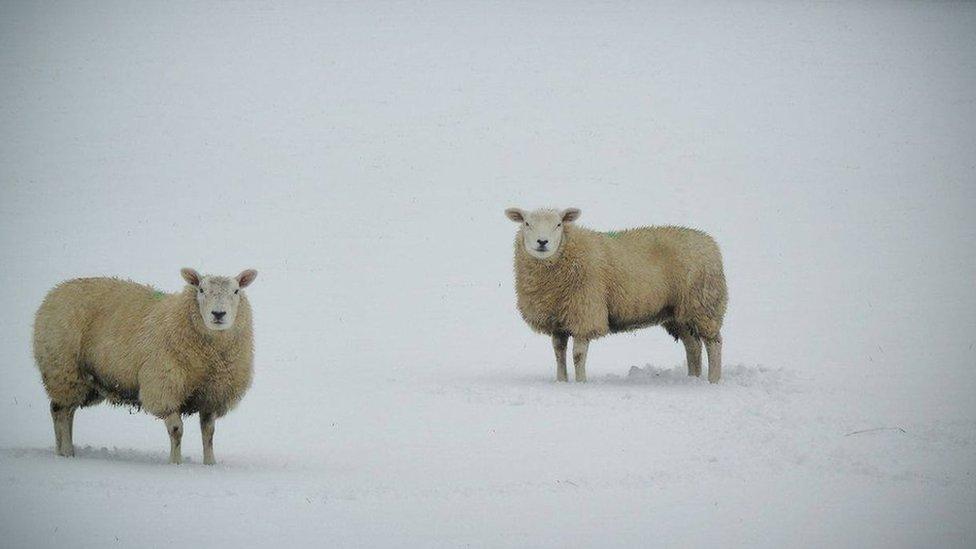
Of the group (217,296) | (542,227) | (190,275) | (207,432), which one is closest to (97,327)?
(190,275)

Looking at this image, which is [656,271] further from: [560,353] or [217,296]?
[217,296]

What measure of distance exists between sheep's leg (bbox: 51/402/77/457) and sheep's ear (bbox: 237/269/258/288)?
2.48 m

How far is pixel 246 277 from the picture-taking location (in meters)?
14.1

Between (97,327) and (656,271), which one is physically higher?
(656,271)

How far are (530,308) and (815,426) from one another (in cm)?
479

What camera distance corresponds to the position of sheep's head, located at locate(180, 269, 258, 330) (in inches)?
540

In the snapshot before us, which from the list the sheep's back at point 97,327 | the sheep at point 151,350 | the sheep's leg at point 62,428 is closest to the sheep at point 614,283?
the sheep at point 151,350

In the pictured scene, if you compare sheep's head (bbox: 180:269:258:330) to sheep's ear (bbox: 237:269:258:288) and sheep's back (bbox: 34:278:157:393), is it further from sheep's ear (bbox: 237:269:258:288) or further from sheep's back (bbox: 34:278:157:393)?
sheep's back (bbox: 34:278:157:393)

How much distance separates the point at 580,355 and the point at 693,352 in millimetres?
2189

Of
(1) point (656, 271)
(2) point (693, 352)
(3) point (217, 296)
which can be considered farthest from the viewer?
(2) point (693, 352)

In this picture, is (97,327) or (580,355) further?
(580,355)

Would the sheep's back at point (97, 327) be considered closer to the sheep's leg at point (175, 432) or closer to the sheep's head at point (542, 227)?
the sheep's leg at point (175, 432)

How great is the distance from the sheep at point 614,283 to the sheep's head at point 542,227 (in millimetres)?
14

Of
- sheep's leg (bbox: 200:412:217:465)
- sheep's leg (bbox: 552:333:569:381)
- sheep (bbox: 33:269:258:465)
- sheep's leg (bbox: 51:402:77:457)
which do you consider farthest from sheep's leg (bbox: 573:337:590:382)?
sheep's leg (bbox: 51:402:77:457)
